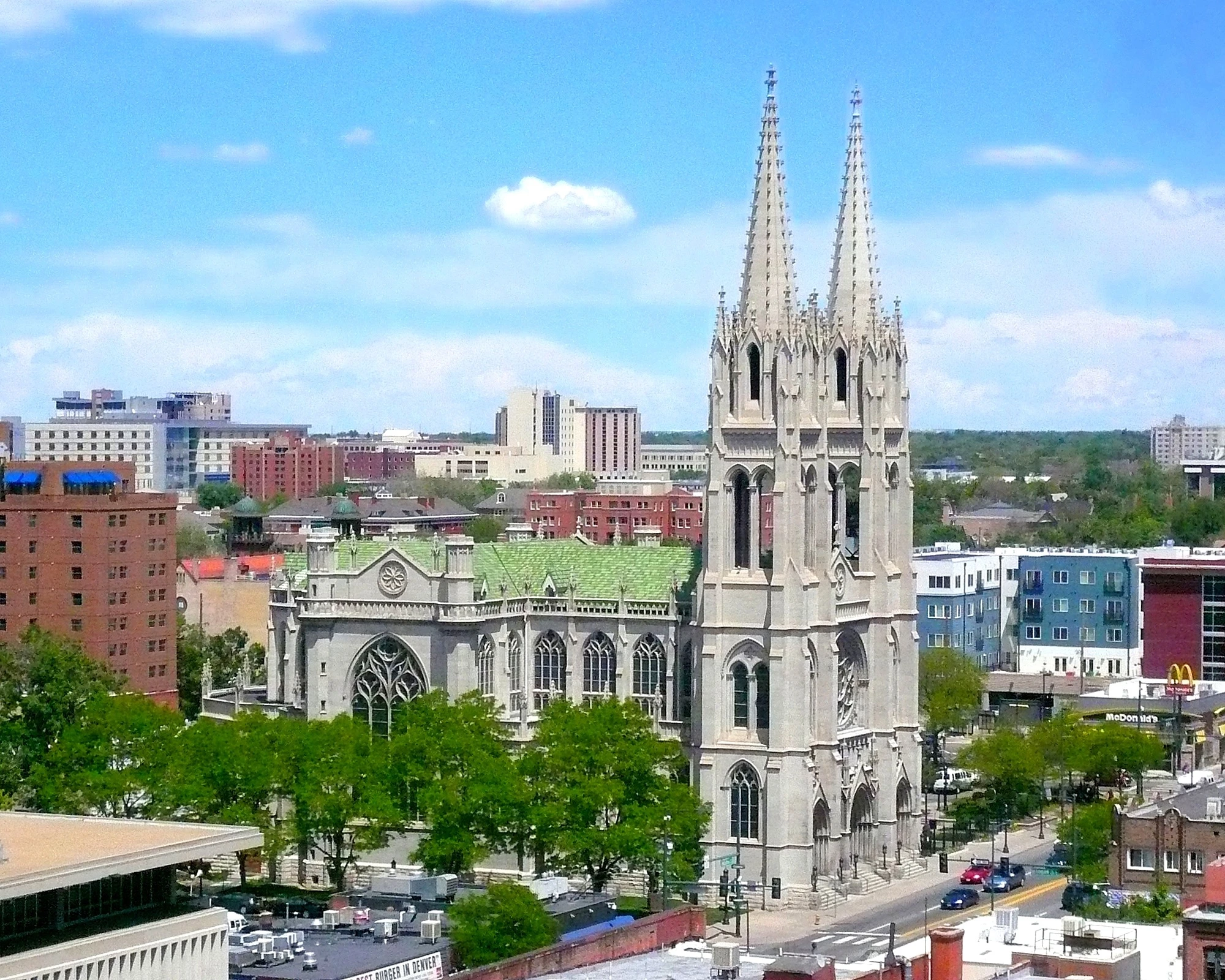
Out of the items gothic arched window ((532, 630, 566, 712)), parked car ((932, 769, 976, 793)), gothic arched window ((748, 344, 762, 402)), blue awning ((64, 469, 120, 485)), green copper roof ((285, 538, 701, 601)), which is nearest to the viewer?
gothic arched window ((748, 344, 762, 402))

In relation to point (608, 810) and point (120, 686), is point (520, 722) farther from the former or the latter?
point (120, 686)

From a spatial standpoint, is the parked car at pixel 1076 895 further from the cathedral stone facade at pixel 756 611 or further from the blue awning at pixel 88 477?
the blue awning at pixel 88 477

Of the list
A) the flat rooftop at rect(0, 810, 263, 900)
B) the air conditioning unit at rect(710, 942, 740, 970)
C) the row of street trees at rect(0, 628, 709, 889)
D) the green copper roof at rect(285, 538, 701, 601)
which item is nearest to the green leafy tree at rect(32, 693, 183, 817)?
the row of street trees at rect(0, 628, 709, 889)

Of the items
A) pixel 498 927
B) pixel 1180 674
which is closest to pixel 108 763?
pixel 498 927

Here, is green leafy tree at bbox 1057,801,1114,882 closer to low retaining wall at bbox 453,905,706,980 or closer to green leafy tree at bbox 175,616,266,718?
low retaining wall at bbox 453,905,706,980

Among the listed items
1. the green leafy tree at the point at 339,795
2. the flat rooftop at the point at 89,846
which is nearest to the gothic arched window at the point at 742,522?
the green leafy tree at the point at 339,795

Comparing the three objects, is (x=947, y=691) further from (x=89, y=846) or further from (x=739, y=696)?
(x=89, y=846)
